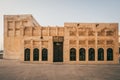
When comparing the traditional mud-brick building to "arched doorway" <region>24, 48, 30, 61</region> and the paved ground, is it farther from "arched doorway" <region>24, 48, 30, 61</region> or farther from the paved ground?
the paved ground

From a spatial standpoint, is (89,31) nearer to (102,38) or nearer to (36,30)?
(102,38)

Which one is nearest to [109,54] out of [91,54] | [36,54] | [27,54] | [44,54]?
[91,54]

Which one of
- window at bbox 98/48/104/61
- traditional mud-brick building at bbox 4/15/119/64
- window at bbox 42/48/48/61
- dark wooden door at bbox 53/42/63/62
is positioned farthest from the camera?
dark wooden door at bbox 53/42/63/62

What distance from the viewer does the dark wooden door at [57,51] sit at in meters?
33.1

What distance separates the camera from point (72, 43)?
32688mm

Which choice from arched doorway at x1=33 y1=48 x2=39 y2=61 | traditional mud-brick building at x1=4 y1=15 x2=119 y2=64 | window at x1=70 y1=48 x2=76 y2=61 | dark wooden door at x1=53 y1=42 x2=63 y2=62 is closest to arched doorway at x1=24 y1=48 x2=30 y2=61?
traditional mud-brick building at x1=4 y1=15 x2=119 y2=64

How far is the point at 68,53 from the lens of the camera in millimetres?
32188

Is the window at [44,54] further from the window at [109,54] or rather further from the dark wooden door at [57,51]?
the window at [109,54]

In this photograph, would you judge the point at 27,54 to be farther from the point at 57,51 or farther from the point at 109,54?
the point at 109,54

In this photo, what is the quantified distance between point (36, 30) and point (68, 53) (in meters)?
8.54

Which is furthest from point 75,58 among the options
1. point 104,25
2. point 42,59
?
point 104,25

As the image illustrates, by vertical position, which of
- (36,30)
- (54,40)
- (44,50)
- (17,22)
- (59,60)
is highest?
(17,22)

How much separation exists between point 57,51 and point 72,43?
3615mm

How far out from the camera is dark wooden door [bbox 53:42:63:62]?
33094 millimetres
